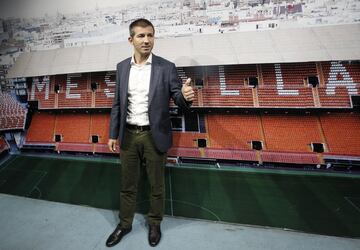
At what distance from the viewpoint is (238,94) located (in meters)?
5.68

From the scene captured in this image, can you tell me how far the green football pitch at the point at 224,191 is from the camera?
3.25 metres

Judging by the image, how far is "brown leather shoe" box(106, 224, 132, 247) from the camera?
1.75 metres

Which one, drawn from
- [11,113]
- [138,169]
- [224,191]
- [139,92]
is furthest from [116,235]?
[11,113]

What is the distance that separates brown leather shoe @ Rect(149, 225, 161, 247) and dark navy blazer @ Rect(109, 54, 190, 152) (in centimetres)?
68

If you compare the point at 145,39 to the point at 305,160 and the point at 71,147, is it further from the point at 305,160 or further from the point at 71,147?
the point at 71,147

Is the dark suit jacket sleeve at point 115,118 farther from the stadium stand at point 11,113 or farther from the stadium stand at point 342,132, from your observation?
the stadium stand at point 11,113

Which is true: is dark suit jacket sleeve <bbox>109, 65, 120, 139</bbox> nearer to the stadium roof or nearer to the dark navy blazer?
the dark navy blazer

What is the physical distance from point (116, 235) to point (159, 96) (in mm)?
1224

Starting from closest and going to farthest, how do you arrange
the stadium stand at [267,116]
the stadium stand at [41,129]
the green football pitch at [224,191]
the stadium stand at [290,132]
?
1. the green football pitch at [224,191]
2. the stadium stand at [267,116]
3. the stadium stand at [290,132]
4. the stadium stand at [41,129]

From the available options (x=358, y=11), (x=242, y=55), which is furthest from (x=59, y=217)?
(x=358, y=11)

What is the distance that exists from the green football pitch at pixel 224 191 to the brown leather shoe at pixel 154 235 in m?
1.55

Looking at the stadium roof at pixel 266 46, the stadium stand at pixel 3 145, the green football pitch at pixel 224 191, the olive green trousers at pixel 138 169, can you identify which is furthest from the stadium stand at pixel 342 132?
the stadium stand at pixel 3 145

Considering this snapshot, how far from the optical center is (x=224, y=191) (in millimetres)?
4066

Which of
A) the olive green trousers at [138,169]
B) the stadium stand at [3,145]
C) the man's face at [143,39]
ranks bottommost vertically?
the olive green trousers at [138,169]
